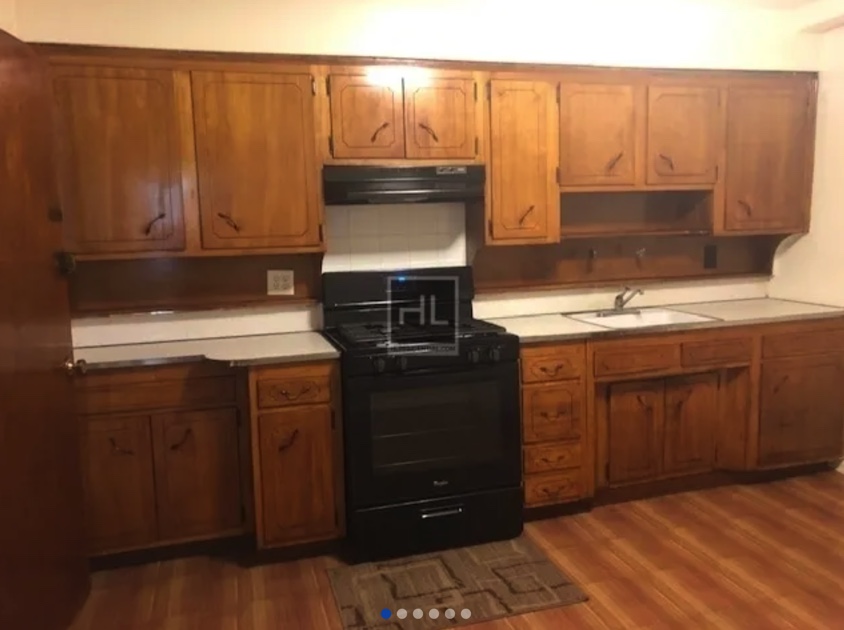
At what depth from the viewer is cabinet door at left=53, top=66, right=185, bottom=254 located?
2898 millimetres

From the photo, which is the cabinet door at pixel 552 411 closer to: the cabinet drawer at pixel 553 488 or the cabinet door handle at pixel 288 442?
the cabinet drawer at pixel 553 488

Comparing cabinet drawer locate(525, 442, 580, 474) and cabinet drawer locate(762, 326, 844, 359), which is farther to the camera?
cabinet drawer locate(762, 326, 844, 359)

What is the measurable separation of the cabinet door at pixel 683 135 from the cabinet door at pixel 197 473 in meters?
2.43

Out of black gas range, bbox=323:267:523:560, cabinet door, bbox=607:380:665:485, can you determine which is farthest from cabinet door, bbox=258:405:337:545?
cabinet door, bbox=607:380:665:485

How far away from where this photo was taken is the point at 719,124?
374 cm

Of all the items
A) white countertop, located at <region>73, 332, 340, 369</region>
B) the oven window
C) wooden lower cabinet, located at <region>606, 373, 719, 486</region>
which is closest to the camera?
white countertop, located at <region>73, 332, 340, 369</region>

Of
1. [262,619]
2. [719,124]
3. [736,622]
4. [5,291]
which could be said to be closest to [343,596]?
[262,619]

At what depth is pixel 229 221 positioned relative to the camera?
3.11 meters

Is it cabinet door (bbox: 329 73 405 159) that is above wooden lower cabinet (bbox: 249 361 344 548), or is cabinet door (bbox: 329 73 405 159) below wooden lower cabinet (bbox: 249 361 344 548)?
above

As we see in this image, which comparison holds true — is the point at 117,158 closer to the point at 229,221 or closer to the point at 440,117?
the point at 229,221

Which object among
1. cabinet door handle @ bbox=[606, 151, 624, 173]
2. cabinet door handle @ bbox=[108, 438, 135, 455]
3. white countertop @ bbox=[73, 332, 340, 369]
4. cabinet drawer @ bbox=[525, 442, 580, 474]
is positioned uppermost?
cabinet door handle @ bbox=[606, 151, 624, 173]

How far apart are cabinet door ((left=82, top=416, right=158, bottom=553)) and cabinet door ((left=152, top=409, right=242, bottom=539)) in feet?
0.16

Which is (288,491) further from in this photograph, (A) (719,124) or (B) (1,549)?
(A) (719,124)

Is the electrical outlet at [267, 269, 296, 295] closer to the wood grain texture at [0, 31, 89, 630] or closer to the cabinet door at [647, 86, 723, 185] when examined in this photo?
the wood grain texture at [0, 31, 89, 630]
